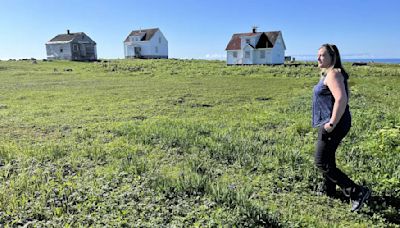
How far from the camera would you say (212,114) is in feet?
38.1

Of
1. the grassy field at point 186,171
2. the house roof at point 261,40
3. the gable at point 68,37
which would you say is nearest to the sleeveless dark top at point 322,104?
the grassy field at point 186,171

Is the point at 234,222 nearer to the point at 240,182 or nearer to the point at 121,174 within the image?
the point at 240,182

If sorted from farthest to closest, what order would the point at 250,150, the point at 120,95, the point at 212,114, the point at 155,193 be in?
1. the point at 120,95
2. the point at 212,114
3. the point at 250,150
4. the point at 155,193

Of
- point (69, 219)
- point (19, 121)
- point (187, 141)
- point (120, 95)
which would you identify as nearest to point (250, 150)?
point (187, 141)

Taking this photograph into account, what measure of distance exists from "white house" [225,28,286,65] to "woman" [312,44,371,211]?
4593 cm

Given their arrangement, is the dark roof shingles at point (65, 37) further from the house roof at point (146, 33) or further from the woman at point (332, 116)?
the woman at point (332, 116)

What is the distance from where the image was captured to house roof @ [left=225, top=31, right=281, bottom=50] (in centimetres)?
4929

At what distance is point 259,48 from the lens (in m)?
49.6

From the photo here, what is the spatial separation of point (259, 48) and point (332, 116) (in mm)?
47019

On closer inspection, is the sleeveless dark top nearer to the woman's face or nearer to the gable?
the woman's face

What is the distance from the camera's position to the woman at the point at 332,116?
4.14 metres

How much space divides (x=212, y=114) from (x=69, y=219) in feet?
25.9

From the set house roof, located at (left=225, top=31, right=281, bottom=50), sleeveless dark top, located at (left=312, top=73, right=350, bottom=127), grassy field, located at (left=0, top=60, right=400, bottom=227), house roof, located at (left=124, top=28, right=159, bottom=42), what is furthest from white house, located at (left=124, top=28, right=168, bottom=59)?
sleeveless dark top, located at (left=312, top=73, right=350, bottom=127)

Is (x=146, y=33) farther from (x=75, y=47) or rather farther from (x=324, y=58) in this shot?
(x=324, y=58)
